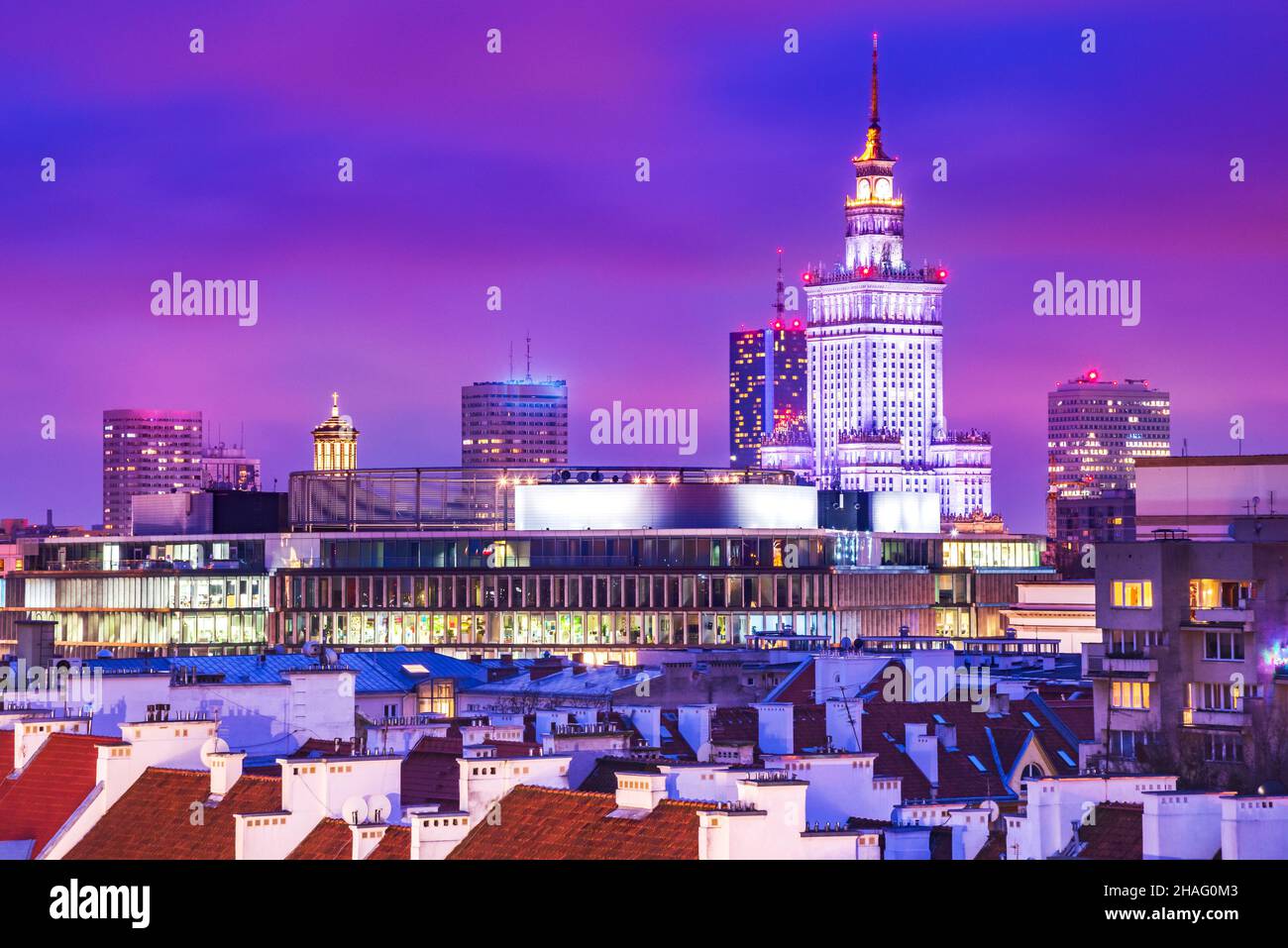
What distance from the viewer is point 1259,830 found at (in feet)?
131

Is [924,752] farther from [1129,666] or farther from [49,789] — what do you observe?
[49,789]

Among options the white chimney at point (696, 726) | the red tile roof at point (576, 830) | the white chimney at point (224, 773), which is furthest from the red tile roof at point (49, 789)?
the white chimney at point (696, 726)

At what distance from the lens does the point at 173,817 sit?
4503 centimetres

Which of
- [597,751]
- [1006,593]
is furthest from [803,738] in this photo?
[1006,593]

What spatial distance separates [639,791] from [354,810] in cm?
707

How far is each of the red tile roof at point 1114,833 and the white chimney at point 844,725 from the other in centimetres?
1682

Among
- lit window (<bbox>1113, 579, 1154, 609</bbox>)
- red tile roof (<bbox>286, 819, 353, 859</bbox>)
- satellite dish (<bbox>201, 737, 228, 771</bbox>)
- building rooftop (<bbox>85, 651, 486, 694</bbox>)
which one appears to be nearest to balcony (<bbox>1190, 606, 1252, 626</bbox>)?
lit window (<bbox>1113, 579, 1154, 609</bbox>)

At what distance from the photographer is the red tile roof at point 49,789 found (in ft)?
155

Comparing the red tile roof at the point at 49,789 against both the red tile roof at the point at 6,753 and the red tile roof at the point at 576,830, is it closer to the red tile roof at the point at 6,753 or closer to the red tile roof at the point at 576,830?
the red tile roof at the point at 6,753

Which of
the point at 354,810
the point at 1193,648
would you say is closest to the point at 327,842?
the point at 354,810

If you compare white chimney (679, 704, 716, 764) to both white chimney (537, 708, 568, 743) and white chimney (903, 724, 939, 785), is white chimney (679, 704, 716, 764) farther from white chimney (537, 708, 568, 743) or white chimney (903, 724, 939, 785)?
white chimney (903, 724, 939, 785)
